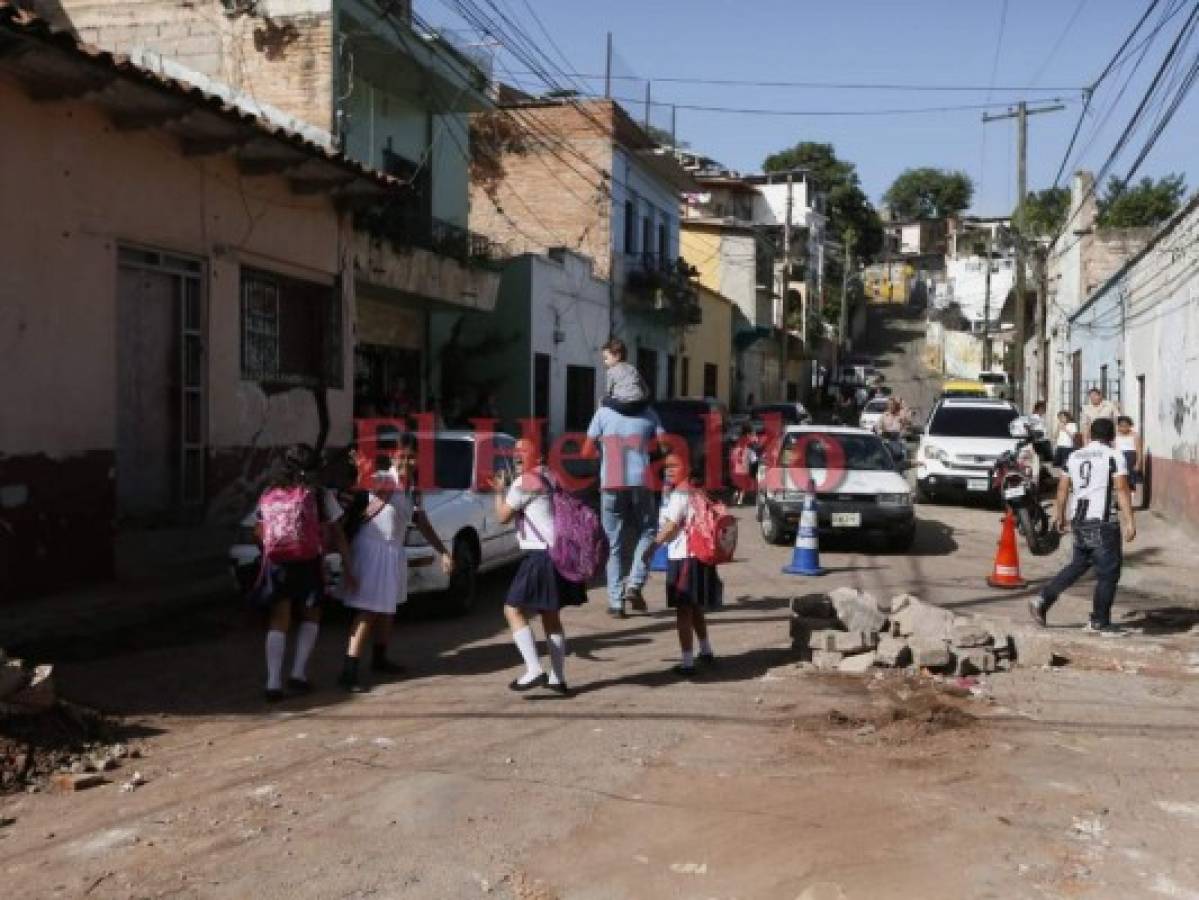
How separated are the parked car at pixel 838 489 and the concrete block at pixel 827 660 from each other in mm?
5985

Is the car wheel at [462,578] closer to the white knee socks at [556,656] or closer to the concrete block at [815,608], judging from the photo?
the white knee socks at [556,656]

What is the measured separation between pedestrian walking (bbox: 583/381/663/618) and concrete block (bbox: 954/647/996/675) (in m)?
2.98

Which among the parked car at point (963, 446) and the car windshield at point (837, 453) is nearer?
the car windshield at point (837, 453)

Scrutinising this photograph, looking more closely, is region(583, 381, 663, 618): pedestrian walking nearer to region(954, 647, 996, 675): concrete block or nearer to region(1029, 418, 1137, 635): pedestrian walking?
region(954, 647, 996, 675): concrete block

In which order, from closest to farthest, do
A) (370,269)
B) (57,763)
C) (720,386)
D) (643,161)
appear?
(57,763), (370,269), (643,161), (720,386)

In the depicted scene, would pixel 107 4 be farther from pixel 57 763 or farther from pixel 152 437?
pixel 57 763

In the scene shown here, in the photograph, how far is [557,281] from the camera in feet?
84.8

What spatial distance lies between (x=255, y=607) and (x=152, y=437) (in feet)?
16.0

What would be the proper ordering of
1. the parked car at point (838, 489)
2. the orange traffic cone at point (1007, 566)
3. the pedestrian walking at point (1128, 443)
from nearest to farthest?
the orange traffic cone at point (1007, 566), the parked car at point (838, 489), the pedestrian walking at point (1128, 443)

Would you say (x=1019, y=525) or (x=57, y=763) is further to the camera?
(x=1019, y=525)

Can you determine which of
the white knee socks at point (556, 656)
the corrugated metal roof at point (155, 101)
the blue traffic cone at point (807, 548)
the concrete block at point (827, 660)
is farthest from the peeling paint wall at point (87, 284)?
the concrete block at point (827, 660)

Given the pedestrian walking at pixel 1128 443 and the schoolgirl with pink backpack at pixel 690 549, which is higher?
the pedestrian walking at pixel 1128 443

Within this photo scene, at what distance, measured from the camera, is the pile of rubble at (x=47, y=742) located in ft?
17.4

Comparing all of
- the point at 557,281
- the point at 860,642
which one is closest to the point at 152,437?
the point at 860,642
